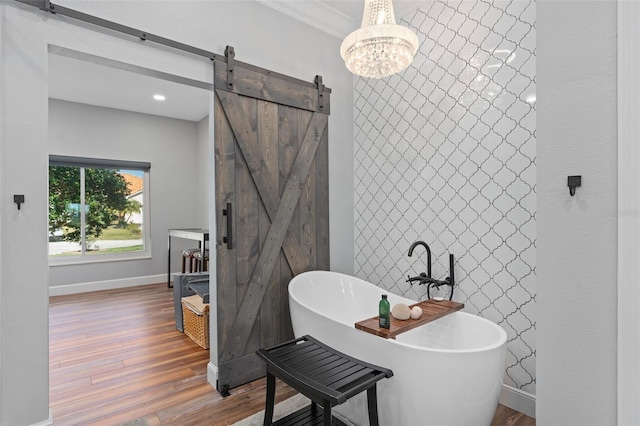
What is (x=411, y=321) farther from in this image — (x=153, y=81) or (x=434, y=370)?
(x=153, y=81)

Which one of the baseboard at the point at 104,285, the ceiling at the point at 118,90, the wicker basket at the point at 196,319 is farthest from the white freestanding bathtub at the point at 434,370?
the baseboard at the point at 104,285

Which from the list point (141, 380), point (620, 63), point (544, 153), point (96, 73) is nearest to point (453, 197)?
point (544, 153)

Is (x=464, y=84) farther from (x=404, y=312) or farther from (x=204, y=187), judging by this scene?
(x=204, y=187)

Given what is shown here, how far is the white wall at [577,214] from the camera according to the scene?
999mm

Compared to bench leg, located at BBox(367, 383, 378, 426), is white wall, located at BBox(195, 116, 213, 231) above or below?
above

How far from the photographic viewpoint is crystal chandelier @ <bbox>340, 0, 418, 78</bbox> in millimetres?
1840

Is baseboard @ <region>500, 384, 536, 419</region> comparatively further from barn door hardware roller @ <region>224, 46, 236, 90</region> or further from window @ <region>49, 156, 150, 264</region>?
window @ <region>49, 156, 150, 264</region>

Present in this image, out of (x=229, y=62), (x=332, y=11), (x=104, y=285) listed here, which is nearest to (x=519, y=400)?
(x=229, y=62)

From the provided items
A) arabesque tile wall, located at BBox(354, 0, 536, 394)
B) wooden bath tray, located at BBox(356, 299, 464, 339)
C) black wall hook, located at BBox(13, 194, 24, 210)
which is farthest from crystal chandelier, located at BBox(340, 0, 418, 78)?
black wall hook, located at BBox(13, 194, 24, 210)

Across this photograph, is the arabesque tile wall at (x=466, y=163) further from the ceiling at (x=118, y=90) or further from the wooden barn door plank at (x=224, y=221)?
the ceiling at (x=118, y=90)

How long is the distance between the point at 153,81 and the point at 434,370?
4492 mm

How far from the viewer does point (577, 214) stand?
3.47 ft

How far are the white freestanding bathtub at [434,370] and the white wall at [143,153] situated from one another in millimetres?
4525

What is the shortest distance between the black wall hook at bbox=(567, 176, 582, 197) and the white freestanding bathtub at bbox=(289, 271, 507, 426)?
0.86 meters
